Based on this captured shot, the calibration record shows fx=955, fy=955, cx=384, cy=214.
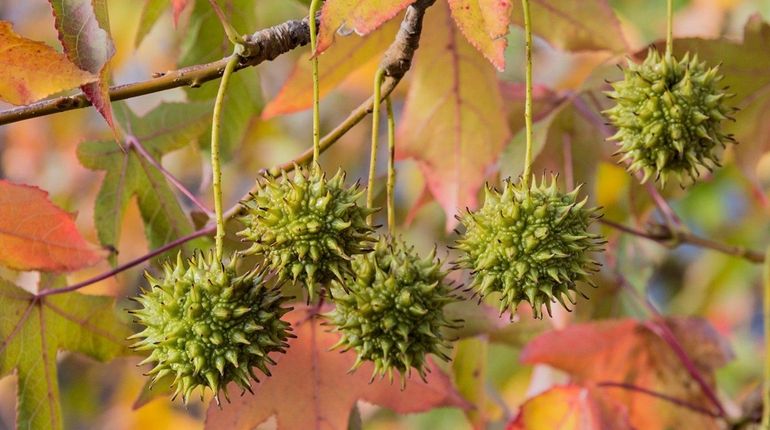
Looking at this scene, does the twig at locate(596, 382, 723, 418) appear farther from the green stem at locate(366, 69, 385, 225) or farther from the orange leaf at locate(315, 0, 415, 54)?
the orange leaf at locate(315, 0, 415, 54)

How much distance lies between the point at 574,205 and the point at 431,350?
0.33 metres

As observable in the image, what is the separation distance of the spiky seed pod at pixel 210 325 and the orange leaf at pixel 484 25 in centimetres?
50

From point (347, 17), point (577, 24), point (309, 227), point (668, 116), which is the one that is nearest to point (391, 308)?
point (309, 227)

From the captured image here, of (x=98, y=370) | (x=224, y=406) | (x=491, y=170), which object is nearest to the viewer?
(x=224, y=406)

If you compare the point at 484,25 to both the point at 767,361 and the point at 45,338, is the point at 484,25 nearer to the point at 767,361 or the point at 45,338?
the point at 767,361

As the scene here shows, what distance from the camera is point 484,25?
145cm

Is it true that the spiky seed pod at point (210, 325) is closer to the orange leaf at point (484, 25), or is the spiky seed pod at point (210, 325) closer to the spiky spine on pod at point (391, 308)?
the spiky spine on pod at point (391, 308)

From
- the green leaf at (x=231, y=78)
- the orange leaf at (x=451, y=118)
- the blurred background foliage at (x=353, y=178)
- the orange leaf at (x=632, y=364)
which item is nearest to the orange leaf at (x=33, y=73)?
the green leaf at (x=231, y=78)

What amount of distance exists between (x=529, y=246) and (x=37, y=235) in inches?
37.3

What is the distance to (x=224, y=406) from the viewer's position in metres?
1.97

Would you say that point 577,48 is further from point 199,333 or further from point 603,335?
point 199,333

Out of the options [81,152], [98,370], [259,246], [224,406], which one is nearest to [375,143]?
[259,246]

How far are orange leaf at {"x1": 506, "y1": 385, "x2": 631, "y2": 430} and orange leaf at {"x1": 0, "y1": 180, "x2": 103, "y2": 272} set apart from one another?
941 mm

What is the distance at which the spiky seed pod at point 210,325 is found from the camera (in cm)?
145
